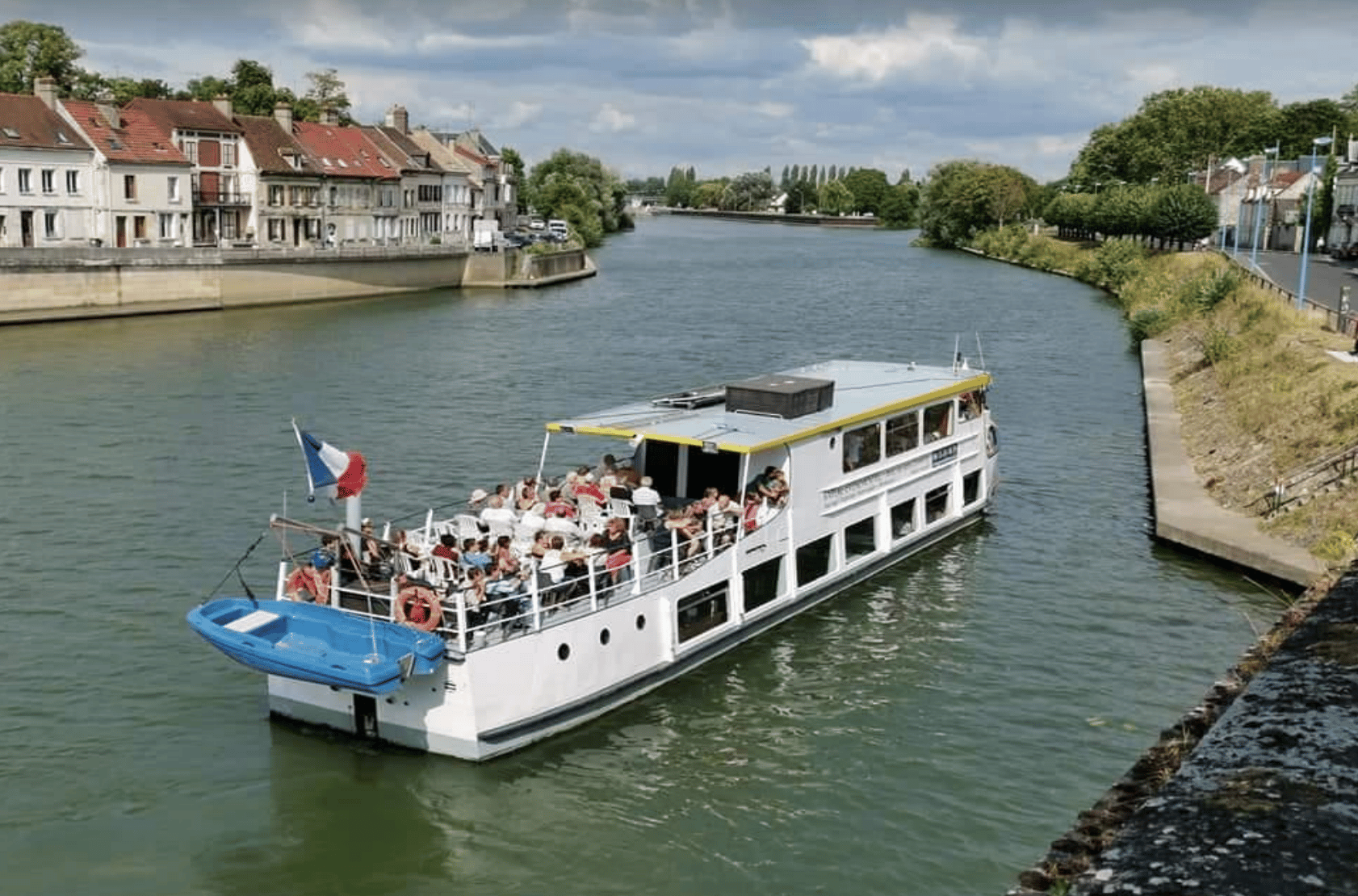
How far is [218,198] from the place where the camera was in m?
85.7

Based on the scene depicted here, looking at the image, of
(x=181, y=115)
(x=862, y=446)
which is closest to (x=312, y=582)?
(x=862, y=446)

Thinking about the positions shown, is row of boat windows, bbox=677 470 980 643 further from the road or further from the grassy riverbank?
the road

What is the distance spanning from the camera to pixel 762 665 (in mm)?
21172

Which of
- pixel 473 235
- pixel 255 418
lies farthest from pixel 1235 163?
pixel 255 418

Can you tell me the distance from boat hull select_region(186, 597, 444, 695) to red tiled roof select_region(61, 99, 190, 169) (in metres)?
67.0

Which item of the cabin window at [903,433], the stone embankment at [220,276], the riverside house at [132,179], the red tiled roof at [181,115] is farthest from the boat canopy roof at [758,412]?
the red tiled roof at [181,115]

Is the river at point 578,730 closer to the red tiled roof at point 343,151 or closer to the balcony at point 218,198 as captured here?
the balcony at point 218,198

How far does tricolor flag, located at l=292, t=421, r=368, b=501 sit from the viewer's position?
16984 millimetres

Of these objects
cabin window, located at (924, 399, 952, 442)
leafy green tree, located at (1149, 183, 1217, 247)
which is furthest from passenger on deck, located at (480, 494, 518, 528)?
leafy green tree, located at (1149, 183, 1217, 247)

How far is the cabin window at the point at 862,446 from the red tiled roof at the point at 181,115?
6864cm

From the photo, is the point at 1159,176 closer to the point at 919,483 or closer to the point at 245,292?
the point at 245,292

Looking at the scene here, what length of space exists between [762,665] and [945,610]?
14.5 ft

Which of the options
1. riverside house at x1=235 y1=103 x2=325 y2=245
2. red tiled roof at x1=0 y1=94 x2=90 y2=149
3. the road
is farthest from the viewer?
riverside house at x1=235 y1=103 x2=325 y2=245

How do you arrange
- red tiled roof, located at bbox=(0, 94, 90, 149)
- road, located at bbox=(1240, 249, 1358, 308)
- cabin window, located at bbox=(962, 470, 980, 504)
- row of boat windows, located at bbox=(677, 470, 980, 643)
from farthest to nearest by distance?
red tiled roof, located at bbox=(0, 94, 90, 149) < road, located at bbox=(1240, 249, 1358, 308) < cabin window, located at bbox=(962, 470, 980, 504) < row of boat windows, located at bbox=(677, 470, 980, 643)
